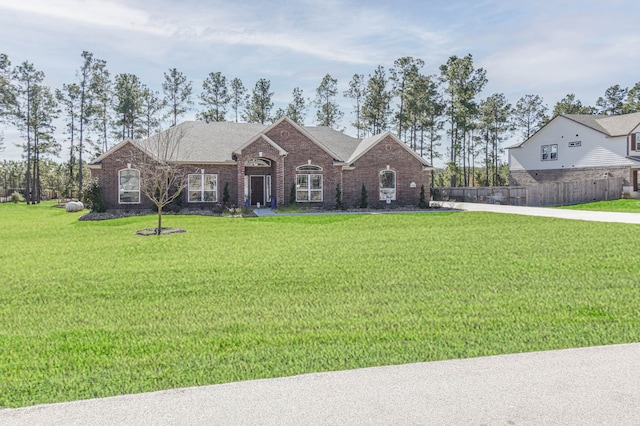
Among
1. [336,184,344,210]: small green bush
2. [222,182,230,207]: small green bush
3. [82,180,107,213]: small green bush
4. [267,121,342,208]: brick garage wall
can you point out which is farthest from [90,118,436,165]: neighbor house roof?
[336,184,344,210]: small green bush

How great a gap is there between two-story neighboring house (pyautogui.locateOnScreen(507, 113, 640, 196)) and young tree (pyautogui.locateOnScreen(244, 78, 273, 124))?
24.3 metres

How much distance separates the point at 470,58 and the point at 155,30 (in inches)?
1416

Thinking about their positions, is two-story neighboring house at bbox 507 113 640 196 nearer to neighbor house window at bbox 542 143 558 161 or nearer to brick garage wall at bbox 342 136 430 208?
neighbor house window at bbox 542 143 558 161

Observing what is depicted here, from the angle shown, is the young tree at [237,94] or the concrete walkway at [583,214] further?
the young tree at [237,94]

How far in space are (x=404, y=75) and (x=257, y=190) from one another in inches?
952

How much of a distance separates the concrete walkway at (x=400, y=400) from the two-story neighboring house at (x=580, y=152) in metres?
33.8

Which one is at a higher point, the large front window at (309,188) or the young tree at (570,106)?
the young tree at (570,106)

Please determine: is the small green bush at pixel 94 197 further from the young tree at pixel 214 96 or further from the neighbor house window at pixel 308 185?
the young tree at pixel 214 96

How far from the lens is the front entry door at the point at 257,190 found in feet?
88.7

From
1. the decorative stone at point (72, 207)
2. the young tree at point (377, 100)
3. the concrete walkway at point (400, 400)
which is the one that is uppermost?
the young tree at point (377, 100)

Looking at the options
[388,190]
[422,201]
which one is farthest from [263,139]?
[422,201]

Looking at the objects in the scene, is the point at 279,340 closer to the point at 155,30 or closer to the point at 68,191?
the point at 155,30

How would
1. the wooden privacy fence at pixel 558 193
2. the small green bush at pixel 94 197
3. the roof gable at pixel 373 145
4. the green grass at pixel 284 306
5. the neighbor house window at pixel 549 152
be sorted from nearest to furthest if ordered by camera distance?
the green grass at pixel 284 306, the small green bush at pixel 94 197, the roof gable at pixel 373 145, the wooden privacy fence at pixel 558 193, the neighbor house window at pixel 549 152

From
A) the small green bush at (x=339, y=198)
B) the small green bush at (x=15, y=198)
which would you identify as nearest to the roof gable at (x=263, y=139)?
the small green bush at (x=339, y=198)
